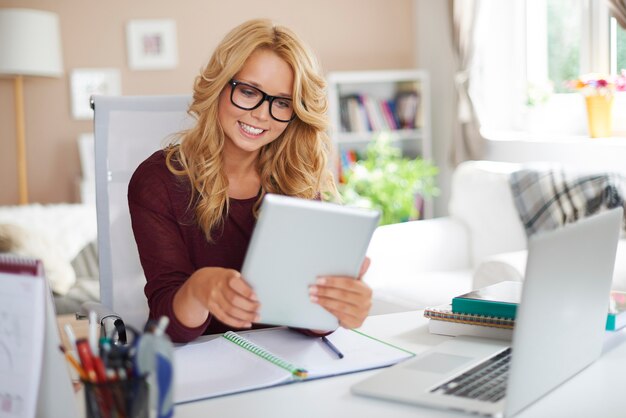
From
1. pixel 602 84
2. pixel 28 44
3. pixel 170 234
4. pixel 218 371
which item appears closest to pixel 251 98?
pixel 170 234

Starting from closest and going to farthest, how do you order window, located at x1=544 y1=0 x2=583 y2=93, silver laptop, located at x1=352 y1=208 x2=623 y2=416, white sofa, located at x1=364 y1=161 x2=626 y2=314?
silver laptop, located at x1=352 y1=208 x2=623 y2=416
white sofa, located at x1=364 y1=161 x2=626 y2=314
window, located at x1=544 y1=0 x2=583 y2=93

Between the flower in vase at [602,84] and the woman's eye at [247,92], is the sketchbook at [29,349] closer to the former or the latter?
the woman's eye at [247,92]

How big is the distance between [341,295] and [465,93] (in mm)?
3534

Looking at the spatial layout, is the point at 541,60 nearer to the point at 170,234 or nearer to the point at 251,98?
the point at 251,98

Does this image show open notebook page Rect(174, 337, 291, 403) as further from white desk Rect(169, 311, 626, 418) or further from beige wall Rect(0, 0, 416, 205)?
beige wall Rect(0, 0, 416, 205)

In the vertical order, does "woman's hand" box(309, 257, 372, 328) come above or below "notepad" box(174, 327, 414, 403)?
above

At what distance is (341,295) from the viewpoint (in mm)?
1253

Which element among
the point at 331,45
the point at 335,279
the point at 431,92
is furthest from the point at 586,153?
the point at 335,279

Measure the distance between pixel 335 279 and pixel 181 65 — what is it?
4147 millimetres

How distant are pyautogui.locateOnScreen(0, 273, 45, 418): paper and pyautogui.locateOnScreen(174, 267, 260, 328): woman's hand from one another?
307mm

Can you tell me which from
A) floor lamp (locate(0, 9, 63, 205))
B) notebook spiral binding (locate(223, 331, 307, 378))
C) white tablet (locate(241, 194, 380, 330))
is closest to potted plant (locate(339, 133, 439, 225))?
floor lamp (locate(0, 9, 63, 205))

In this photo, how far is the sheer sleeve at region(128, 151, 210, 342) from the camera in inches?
62.8

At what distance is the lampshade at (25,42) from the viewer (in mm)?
4551

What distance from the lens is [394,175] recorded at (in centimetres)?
470
